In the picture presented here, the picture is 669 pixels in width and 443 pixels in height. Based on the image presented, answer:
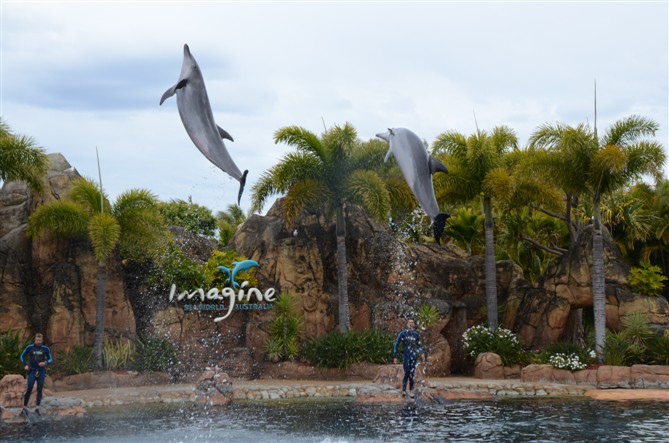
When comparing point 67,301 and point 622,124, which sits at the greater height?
point 622,124

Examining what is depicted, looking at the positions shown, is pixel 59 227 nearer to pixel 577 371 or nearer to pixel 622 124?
pixel 577 371

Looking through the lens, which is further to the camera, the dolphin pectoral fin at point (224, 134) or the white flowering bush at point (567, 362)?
the white flowering bush at point (567, 362)

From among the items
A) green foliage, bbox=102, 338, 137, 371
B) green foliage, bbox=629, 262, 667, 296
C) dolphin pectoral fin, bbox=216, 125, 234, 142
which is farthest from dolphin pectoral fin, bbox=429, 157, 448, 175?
green foliage, bbox=629, 262, 667, 296

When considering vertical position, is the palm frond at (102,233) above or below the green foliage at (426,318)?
above

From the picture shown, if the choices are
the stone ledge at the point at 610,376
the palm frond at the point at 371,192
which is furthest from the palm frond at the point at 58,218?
the stone ledge at the point at 610,376

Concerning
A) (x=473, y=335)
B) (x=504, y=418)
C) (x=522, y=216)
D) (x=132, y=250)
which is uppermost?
(x=522, y=216)

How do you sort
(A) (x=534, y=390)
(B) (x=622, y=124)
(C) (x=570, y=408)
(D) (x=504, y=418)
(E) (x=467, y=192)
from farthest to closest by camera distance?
(E) (x=467, y=192) < (B) (x=622, y=124) < (A) (x=534, y=390) < (C) (x=570, y=408) < (D) (x=504, y=418)

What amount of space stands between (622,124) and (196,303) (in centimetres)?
1342

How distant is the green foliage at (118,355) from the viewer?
23297 mm

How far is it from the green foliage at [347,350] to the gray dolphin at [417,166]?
9180 mm

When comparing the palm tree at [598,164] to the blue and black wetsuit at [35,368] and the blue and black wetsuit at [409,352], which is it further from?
the blue and black wetsuit at [35,368]

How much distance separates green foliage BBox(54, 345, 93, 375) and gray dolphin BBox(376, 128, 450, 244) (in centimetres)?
1156

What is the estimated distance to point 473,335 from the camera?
25.3m

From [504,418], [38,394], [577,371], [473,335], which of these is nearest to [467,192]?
[473,335]
